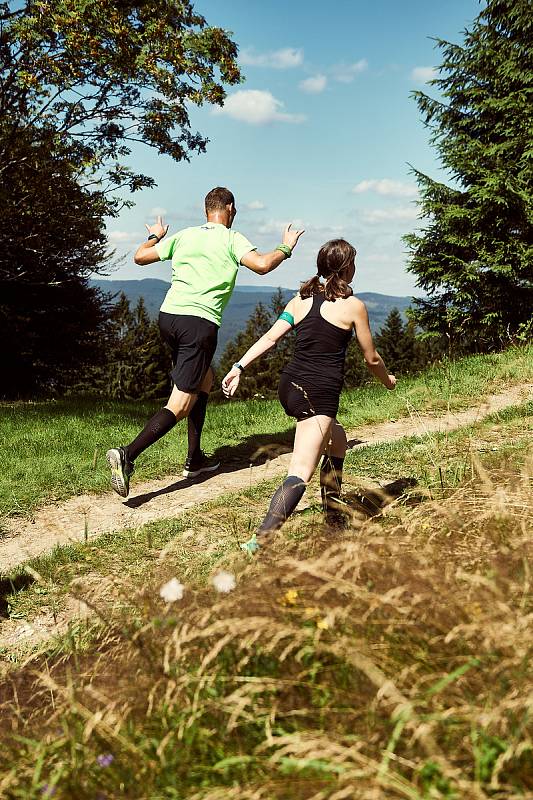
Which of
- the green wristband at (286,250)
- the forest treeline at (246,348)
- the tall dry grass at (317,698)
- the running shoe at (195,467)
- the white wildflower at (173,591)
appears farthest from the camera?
the forest treeline at (246,348)

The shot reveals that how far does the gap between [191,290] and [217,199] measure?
2.81 ft

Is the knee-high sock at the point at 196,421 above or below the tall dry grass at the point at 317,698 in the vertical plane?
above

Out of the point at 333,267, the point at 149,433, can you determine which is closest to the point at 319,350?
the point at 333,267

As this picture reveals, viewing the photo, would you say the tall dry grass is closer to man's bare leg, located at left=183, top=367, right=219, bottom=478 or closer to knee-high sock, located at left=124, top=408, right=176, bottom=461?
knee-high sock, located at left=124, top=408, right=176, bottom=461

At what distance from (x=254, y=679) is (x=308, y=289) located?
2634 millimetres

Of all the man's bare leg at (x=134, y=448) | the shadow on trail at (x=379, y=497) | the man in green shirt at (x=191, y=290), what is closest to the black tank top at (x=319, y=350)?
the shadow on trail at (x=379, y=497)

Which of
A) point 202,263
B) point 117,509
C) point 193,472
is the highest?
point 202,263

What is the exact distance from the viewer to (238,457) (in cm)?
764

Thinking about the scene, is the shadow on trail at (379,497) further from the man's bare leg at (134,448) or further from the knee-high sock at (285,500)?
the man's bare leg at (134,448)

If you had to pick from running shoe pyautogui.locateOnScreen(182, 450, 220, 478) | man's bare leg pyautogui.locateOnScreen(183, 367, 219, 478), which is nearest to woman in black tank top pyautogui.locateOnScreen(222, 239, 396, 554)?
man's bare leg pyautogui.locateOnScreen(183, 367, 219, 478)

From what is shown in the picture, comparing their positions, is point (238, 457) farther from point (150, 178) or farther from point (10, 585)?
point (150, 178)

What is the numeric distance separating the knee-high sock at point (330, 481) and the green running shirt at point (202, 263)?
6.61 ft

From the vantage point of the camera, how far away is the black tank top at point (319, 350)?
13.3 feet

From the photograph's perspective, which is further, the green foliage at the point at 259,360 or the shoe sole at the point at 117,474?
the green foliage at the point at 259,360
